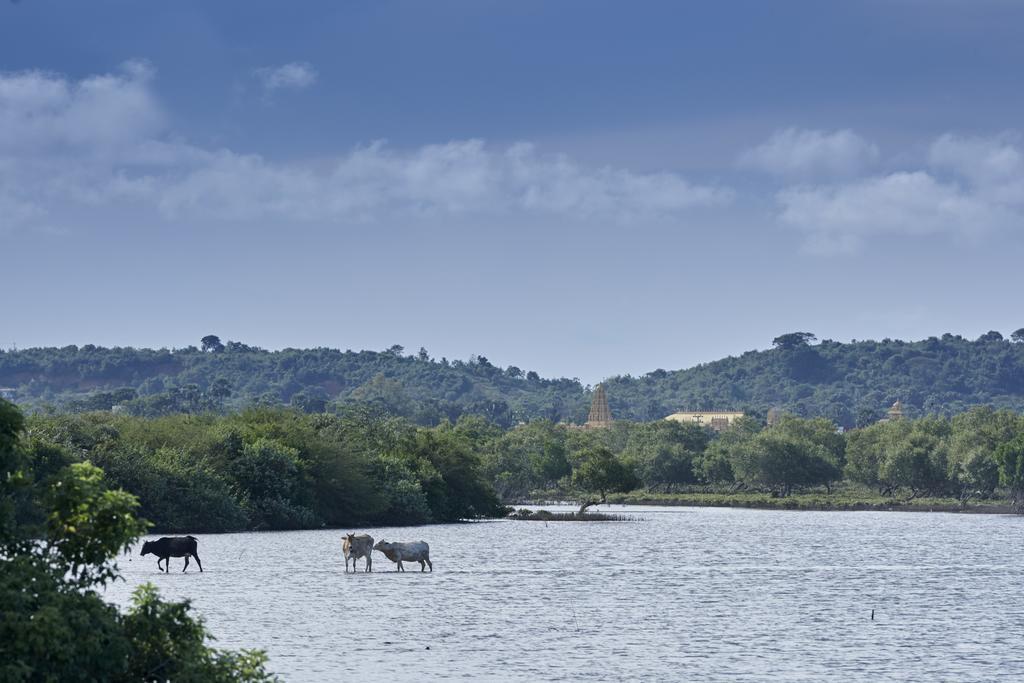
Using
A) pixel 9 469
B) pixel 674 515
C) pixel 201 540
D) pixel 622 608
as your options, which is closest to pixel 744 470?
pixel 674 515

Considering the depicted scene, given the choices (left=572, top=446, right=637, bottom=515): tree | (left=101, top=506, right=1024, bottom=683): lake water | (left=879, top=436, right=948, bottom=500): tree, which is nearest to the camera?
(left=101, top=506, right=1024, bottom=683): lake water

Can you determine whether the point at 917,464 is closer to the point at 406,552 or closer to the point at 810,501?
the point at 810,501

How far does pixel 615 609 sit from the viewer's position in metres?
48.4

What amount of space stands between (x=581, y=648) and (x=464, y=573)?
2387cm

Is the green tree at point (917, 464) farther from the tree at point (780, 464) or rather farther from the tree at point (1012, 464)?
the tree at point (1012, 464)

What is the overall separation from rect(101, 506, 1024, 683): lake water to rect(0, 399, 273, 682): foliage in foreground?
1244 centimetres

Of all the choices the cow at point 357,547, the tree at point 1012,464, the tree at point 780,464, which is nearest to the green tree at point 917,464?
the tree at point 780,464

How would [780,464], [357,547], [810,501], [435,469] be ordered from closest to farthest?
[357,547] < [435,469] < [810,501] < [780,464]

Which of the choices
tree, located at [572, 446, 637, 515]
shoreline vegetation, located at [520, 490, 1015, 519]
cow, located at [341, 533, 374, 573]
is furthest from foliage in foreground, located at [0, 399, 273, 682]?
shoreline vegetation, located at [520, 490, 1015, 519]

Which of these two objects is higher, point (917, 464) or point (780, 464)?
point (780, 464)

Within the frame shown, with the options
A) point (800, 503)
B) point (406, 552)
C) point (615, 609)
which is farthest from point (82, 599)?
point (800, 503)

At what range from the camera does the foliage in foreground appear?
1773 cm

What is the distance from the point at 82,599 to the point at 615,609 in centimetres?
3167

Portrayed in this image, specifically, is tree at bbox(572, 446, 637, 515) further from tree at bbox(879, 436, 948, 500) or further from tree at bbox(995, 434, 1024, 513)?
tree at bbox(879, 436, 948, 500)
